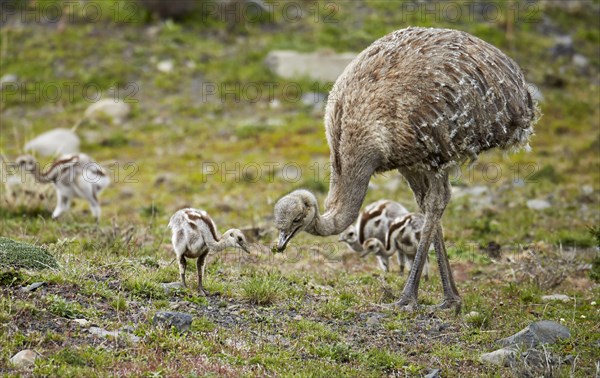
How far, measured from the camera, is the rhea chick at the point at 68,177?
15.9 metres

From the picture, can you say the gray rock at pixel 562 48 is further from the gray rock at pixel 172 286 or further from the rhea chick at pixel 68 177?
the gray rock at pixel 172 286

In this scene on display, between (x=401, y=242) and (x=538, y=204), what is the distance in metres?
5.28

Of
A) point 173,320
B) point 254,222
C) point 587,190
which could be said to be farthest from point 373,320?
point 587,190

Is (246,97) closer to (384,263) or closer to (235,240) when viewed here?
(384,263)

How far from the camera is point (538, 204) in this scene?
17.7 metres

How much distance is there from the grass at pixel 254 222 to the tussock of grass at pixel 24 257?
2 centimetres

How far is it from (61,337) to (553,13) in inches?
979

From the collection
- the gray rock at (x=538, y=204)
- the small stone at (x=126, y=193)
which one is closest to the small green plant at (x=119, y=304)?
the small stone at (x=126, y=193)

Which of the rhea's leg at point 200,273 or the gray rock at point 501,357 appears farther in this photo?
the rhea's leg at point 200,273

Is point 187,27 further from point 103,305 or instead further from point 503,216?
point 103,305

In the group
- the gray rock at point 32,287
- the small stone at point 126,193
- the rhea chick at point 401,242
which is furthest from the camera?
the small stone at point 126,193

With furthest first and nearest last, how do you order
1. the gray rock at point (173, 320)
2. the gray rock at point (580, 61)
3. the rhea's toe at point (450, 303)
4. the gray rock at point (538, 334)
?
the gray rock at point (580, 61) < the rhea's toe at point (450, 303) < the gray rock at point (538, 334) < the gray rock at point (173, 320)

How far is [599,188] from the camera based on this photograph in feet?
61.2

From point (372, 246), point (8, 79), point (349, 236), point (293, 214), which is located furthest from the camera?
point (8, 79)
